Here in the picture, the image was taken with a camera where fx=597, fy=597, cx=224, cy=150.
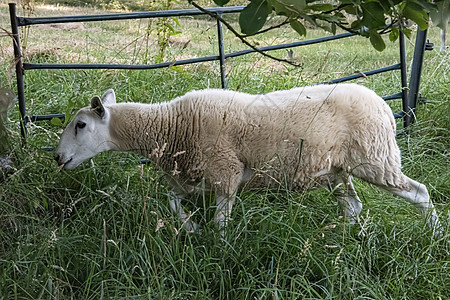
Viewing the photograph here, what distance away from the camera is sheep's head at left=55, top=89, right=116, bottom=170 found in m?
3.52

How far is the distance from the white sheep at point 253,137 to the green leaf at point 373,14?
1.62 m

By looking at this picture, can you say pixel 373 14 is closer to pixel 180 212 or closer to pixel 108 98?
pixel 180 212

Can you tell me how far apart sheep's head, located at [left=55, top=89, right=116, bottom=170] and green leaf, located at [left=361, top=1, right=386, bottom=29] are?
6.58 feet

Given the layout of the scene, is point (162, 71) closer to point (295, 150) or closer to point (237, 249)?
point (295, 150)

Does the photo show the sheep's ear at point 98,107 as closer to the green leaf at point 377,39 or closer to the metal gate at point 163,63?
the metal gate at point 163,63

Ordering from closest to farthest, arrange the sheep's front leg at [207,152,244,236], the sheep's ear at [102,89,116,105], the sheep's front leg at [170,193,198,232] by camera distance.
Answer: the sheep's front leg at [170,193,198,232], the sheep's front leg at [207,152,244,236], the sheep's ear at [102,89,116,105]

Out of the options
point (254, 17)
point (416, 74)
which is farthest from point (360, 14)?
point (416, 74)

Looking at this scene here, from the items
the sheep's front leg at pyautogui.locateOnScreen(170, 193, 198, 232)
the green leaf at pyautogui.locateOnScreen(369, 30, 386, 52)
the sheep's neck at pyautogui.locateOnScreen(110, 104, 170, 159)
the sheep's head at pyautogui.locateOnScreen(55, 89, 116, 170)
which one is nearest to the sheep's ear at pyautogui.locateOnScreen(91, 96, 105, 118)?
the sheep's head at pyautogui.locateOnScreen(55, 89, 116, 170)

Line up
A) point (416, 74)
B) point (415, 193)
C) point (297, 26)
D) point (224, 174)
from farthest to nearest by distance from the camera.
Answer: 1. point (416, 74)
2. point (415, 193)
3. point (224, 174)
4. point (297, 26)

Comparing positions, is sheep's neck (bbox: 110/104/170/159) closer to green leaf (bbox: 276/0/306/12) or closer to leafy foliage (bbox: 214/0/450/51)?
leafy foliage (bbox: 214/0/450/51)

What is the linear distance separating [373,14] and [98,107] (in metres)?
2.06

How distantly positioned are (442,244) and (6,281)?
218 cm

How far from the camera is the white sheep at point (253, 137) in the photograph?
11.5 feet

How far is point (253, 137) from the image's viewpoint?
11.5ft
